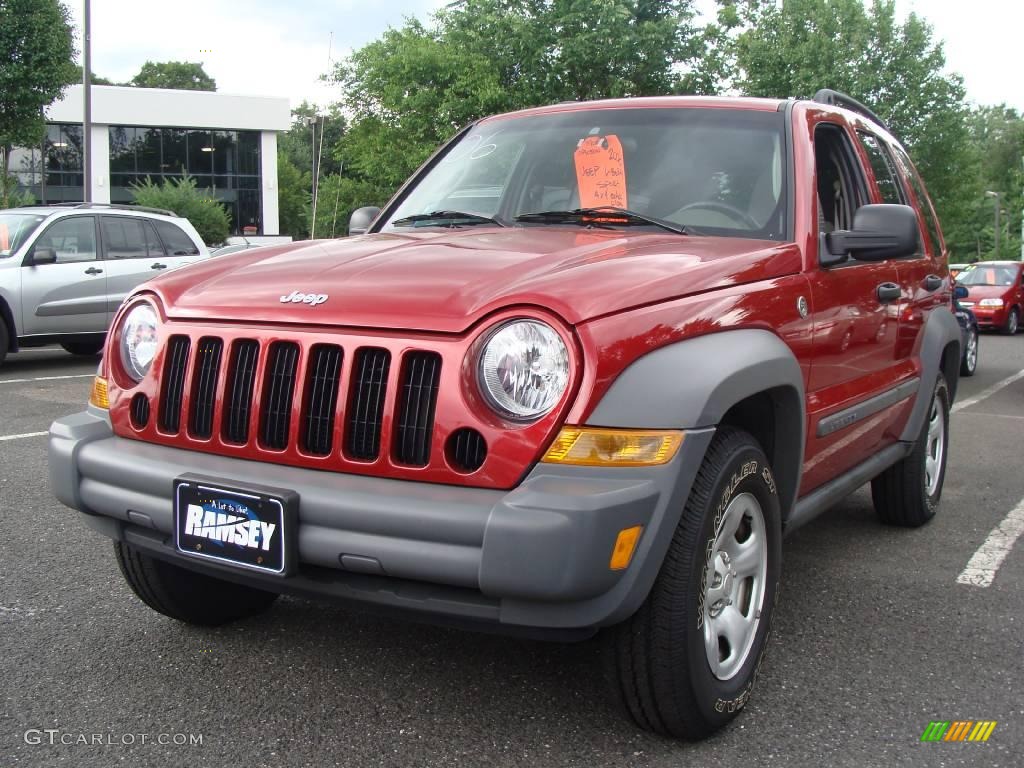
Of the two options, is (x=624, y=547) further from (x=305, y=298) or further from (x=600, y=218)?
(x=600, y=218)

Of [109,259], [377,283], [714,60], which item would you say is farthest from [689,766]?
[714,60]

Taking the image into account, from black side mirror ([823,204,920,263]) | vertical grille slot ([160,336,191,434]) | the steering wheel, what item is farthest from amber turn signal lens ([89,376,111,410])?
black side mirror ([823,204,920,263])

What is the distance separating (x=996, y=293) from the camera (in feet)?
63.3

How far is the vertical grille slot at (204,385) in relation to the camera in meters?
2.74

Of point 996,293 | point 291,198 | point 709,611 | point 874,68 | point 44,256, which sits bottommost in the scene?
point 709,611

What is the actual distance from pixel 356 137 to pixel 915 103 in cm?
2003

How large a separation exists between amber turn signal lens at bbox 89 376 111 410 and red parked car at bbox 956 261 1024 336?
721 inches

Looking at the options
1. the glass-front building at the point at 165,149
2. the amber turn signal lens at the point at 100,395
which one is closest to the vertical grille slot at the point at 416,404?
the amber turn signal lens at the point at 100,395

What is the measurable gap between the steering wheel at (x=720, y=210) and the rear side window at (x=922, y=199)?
1907 mm

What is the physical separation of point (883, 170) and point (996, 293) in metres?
16.5

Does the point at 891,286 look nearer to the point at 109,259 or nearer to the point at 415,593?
the point at 415,593

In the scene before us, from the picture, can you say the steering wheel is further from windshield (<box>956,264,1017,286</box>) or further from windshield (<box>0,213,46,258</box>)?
windshield (<box>956,264,1017,286</box>)

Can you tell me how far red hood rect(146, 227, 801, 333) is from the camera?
2471 mm

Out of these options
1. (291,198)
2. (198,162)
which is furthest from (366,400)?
(291,198)
